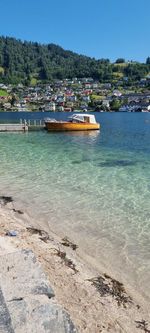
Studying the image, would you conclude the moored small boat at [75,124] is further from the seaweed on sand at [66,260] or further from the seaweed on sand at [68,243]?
the seaweed on sand at [66,260]

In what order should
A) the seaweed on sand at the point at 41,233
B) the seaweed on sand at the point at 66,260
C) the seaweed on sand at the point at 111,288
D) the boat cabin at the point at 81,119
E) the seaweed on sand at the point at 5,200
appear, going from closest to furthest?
1. the seaweed on sand at the point at 111,288
2. the seaweed on sand at the point at 66,260
3. the seaweed on sand at the point at 41,233
4. the seaweed on sand at the point at 5,200
5. the boat cabin at the point at 81,119

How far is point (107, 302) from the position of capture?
289 inches

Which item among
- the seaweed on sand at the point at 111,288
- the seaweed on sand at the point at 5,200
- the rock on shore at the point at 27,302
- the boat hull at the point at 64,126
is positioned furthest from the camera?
the boat hull at the point at 64,126

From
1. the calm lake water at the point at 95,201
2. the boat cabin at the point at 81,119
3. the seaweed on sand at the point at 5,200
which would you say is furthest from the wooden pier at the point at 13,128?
the seaweed on sand at the point at 5,200

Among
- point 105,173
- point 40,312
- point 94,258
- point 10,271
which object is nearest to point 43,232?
point 94,258

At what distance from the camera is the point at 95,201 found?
49.7ft

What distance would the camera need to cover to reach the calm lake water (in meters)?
10.0

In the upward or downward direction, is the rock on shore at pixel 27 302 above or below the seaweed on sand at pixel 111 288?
above

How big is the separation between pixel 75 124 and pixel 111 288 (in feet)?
152

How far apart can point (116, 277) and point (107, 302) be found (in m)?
1.49

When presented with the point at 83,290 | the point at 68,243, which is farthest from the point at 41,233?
the point at 83,290

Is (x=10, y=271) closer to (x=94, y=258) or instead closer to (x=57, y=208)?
(x=94, y=258)

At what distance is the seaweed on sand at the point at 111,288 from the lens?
7.65 m

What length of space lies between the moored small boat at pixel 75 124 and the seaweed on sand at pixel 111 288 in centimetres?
4517
